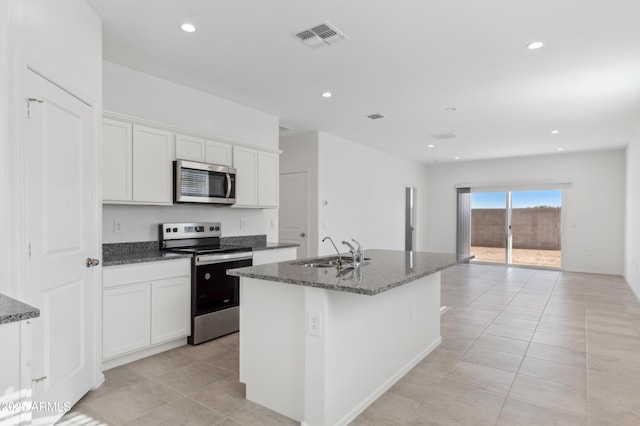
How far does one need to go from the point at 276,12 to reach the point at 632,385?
3.77 metres

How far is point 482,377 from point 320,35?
2.95 meters

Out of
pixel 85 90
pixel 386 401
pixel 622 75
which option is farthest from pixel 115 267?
pixel 622 75

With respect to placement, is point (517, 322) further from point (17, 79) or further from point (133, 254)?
point (17, 79)

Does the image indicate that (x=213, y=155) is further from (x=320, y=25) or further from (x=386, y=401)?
(x=386, y=401)

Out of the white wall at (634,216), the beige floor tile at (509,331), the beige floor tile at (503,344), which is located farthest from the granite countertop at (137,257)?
the white wall at (634,216)

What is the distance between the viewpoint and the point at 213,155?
13.6 feet

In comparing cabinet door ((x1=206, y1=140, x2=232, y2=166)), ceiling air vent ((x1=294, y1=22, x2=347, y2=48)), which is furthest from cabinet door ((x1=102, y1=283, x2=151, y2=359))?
ceiling air vent ((x1=294, y1=22, x2=347, y2=48))

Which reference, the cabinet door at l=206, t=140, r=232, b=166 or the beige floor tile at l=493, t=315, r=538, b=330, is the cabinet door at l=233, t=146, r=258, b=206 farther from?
the beige floor tile at l=493, t=315, r=538, b=330

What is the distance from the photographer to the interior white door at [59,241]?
200 centimetres

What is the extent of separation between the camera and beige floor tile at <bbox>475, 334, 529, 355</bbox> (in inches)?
139

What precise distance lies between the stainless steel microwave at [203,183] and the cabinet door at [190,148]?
11cm

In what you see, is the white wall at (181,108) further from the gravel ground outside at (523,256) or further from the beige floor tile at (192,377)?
the gravel ground outside at (523,256)

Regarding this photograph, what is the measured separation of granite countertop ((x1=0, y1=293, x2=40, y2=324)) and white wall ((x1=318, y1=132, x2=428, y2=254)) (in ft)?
15.9

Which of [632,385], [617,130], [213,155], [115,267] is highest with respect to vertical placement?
[617,130]
